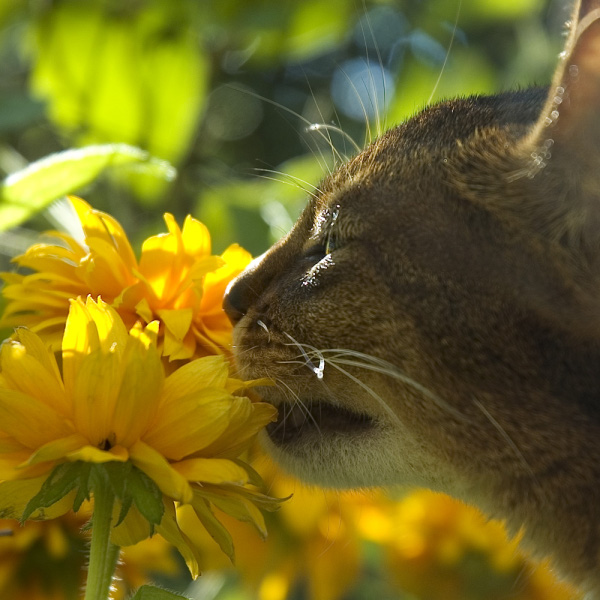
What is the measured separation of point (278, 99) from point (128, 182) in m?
0.74

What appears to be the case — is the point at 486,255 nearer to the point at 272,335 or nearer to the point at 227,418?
the point at 272,335

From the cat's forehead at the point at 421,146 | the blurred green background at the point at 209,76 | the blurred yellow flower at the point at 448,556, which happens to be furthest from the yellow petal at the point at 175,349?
the blurred yellow flower at the point at 448,556

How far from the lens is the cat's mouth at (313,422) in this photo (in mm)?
1132

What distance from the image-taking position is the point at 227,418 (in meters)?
0.83

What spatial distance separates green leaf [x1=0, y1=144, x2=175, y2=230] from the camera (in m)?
1.09

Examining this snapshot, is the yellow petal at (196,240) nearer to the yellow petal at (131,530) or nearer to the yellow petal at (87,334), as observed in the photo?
the yellow petal at (87,334)

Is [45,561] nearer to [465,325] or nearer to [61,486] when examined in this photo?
[61,486]

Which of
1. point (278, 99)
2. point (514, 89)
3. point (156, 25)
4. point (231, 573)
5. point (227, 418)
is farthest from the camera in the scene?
point (278, 99)

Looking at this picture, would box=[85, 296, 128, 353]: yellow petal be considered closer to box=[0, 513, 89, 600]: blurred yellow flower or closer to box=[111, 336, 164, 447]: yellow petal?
box=[111, 336, 164, 447]: yellow petal

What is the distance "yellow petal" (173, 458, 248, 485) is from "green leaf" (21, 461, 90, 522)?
0.27ft

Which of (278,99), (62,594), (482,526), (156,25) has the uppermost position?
(278,99)

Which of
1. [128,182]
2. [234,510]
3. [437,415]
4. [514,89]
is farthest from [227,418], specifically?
[128,182]

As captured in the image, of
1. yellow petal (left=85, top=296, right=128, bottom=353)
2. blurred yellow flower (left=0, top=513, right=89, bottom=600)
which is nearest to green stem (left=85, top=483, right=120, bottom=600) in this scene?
yellow petal (left=85, top=296, right=128, bottom=353)

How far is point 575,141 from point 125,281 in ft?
1.63
